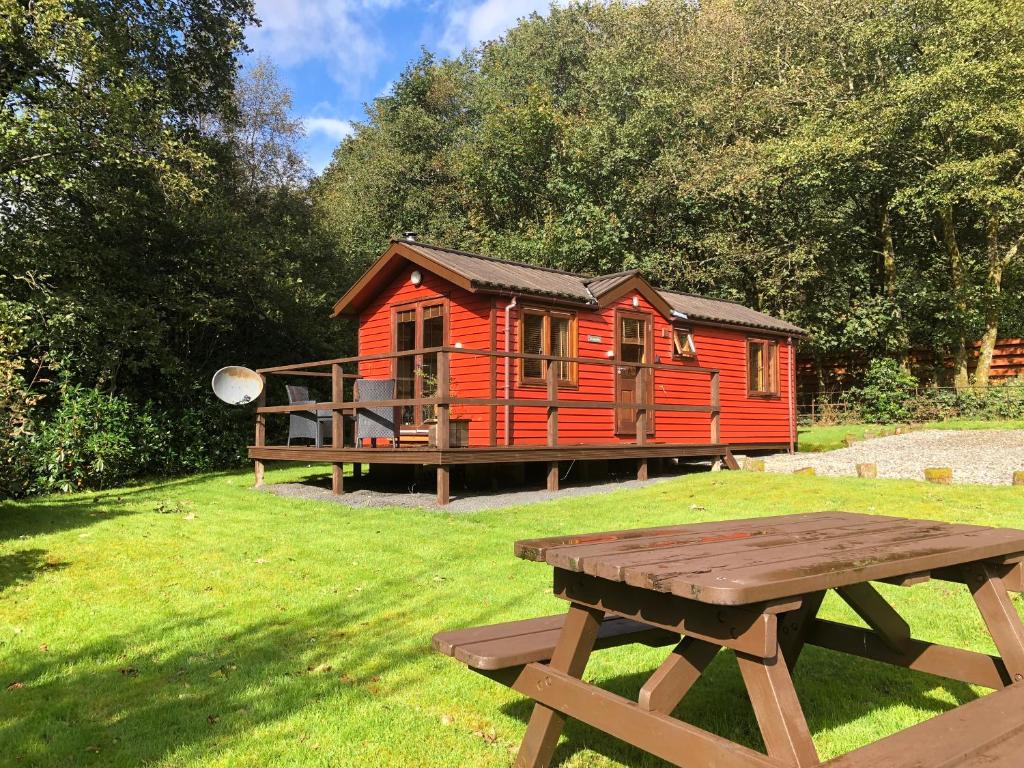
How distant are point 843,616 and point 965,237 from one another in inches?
Result: 891

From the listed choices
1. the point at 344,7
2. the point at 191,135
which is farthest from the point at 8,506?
the point at 344,7

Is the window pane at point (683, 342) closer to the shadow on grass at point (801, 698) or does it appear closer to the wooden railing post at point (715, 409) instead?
the wooden railing post at point (715, 409)

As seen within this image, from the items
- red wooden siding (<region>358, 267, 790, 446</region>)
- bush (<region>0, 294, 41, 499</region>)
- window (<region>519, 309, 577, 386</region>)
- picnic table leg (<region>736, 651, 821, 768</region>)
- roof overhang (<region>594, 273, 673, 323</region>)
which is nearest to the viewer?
picnic table leg (<region>736, 651, 821, 768</region>)

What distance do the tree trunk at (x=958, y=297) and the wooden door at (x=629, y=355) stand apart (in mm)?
11929

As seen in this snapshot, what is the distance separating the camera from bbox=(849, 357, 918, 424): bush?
21.2 m

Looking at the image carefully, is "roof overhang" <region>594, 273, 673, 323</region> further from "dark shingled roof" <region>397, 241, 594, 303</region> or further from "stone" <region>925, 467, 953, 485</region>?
"stone" <region>925, 467, 953, 485</region>

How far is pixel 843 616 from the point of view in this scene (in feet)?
15.4

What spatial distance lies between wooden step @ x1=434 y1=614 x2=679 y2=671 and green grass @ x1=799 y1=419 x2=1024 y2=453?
14.0 meters

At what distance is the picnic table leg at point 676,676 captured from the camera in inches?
87.8

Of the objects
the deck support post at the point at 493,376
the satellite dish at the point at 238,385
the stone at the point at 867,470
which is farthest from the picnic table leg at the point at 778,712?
the satellite dish at the point at 238,385

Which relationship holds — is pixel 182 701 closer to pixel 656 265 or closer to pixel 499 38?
pixel 656 265

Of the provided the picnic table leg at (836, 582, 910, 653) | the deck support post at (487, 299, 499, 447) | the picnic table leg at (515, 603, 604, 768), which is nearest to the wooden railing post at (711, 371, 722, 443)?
the deck support post at (487, 299, 499, 447)

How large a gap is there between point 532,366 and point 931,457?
6849 millimetres

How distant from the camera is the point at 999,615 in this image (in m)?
2.81
